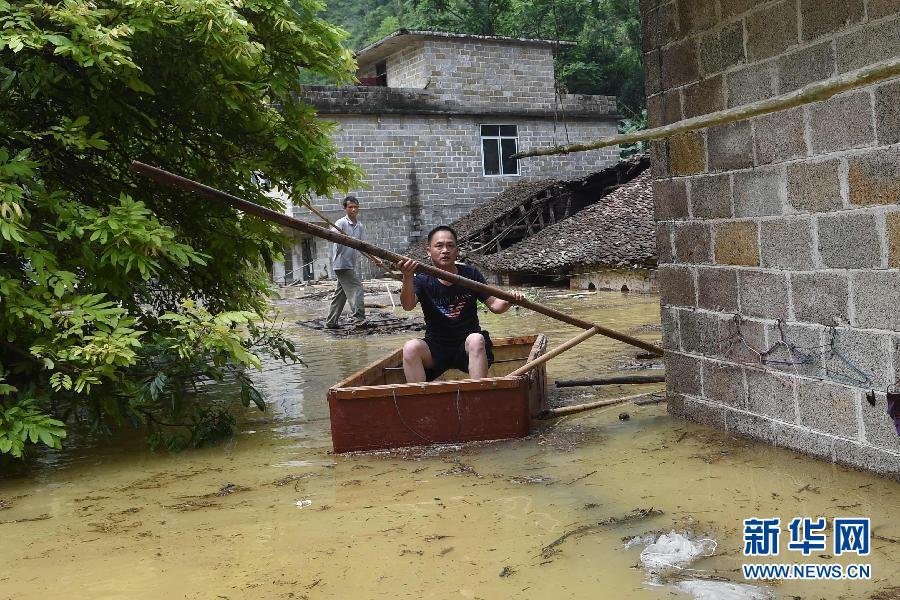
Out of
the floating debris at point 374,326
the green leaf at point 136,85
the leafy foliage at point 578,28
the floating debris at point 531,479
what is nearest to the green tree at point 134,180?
the green leaf at point 136,85

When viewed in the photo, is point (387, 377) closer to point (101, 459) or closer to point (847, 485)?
point (101, 459)

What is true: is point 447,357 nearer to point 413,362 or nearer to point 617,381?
point 413,362

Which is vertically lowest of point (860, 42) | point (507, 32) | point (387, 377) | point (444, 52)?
point (387, 377)

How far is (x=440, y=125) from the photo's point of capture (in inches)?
902

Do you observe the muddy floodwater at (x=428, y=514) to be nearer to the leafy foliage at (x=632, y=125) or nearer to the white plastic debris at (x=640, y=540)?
the white plastic debris at (x=640, y=540)

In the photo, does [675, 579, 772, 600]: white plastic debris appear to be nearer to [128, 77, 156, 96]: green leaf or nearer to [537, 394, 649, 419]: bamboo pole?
[537, 394, 649, 419]: bamboo pole

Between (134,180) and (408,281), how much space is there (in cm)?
266

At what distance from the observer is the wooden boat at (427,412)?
17.7ft

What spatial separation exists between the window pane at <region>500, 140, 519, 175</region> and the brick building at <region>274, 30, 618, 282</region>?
27 mm

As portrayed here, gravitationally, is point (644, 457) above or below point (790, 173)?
below

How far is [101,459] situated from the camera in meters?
5.93

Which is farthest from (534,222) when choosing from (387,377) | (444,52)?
A: (387,377)

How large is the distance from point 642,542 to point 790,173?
2.22 metres

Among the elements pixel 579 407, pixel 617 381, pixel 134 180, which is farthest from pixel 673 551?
pixel 134 180
